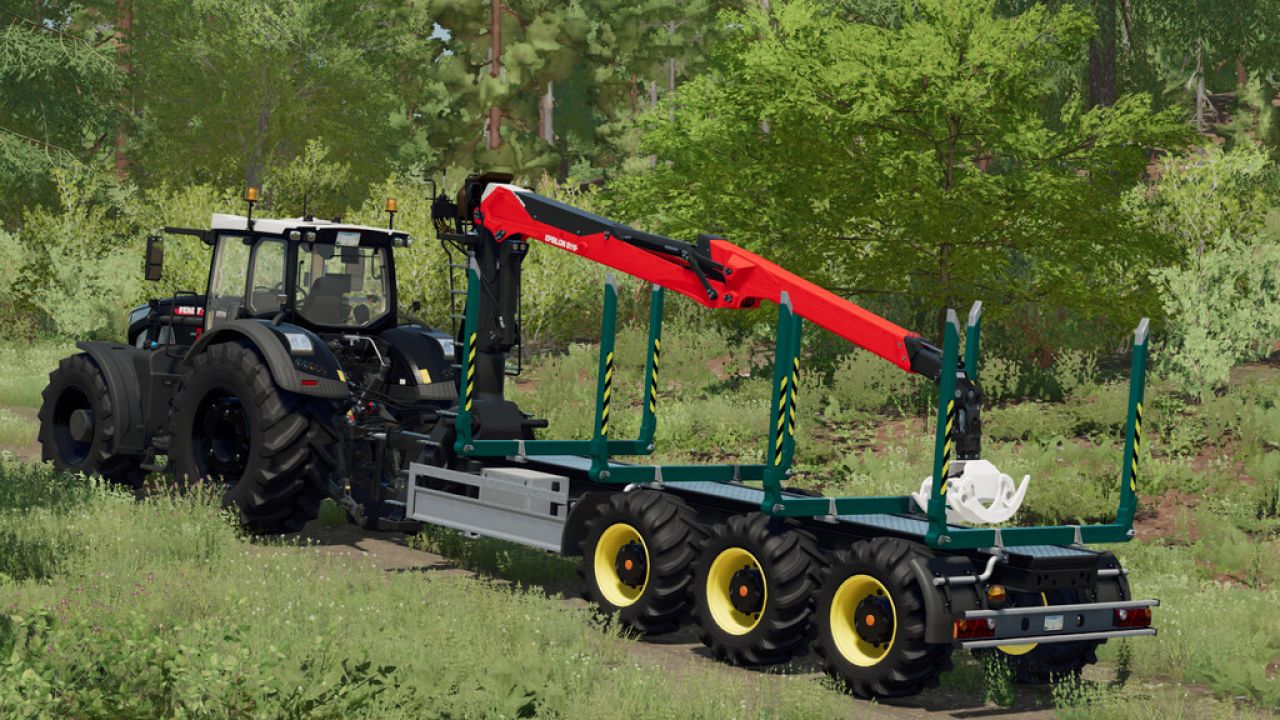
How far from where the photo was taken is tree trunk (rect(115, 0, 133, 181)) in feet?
143

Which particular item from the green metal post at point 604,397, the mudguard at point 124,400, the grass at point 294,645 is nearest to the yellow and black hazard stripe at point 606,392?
the green metal post at point 604,397

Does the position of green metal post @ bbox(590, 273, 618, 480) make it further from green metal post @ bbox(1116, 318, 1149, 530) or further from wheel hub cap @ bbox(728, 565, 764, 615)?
green metal post @ bbox(1116, 318, 1149, 530)

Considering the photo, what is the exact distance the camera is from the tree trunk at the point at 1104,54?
27047 millimetres

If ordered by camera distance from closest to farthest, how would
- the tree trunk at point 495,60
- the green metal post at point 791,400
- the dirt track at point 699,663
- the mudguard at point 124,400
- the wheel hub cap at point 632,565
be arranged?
the dirt track at point 699,663
the green metal post at point 791,400
the wheel hub cap at point 632,565
the mudguard at point 124,400
the tree trunk at point 495,60

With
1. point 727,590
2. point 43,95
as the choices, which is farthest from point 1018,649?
point 43,95

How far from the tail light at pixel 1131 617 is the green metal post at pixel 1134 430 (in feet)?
1.72

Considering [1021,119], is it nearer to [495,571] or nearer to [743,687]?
[495,571]

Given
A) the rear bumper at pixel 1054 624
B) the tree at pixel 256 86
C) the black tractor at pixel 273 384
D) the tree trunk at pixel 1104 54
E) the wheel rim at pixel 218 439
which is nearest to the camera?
the rear bumper at pixel 1054 624

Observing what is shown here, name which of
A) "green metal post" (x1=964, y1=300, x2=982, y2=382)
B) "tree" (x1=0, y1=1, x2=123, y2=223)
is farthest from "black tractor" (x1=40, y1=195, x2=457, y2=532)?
"tree" (x1=0, y1=1, x2=123, y2=223)

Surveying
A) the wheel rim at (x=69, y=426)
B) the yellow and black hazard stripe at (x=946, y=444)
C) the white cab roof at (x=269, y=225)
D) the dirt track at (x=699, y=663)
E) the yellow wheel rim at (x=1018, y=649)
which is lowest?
the dirt track at (x=699, y=663)

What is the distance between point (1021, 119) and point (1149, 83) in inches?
644

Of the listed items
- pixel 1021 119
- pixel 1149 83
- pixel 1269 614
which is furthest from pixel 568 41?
pixel 1269 614

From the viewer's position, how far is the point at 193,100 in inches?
1912

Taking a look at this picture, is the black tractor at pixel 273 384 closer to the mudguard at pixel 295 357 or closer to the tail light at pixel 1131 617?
the mudguard at pixel 295 357
